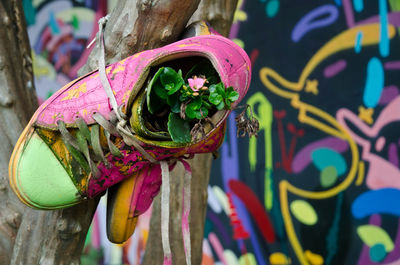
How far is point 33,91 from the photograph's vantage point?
1.53 m

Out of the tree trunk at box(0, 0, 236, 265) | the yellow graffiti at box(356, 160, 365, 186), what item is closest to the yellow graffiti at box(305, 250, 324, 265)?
the yellow graffiti at box(356, 160, 365, 186)

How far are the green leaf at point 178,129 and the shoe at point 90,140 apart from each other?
4cm

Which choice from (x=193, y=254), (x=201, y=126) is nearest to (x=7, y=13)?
(x=201, y=126)

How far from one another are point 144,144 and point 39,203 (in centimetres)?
28

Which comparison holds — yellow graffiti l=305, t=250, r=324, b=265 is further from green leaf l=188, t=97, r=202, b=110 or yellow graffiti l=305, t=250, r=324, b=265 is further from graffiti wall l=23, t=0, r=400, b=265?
green leaf l=188, t=97, r=202, b=110

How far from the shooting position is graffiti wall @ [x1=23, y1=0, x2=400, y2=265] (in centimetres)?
265

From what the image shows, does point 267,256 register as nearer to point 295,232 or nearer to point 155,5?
point 295,232

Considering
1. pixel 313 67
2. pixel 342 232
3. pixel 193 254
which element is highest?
pixel 313 67

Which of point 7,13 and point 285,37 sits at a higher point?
point 7,13

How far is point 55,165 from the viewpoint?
3.67ft

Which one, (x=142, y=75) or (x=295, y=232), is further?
(x=295, y=232)

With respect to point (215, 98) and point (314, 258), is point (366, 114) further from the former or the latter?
point (215, 98)

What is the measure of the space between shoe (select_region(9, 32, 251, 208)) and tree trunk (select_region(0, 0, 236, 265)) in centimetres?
11

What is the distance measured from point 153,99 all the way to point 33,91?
686 mm
